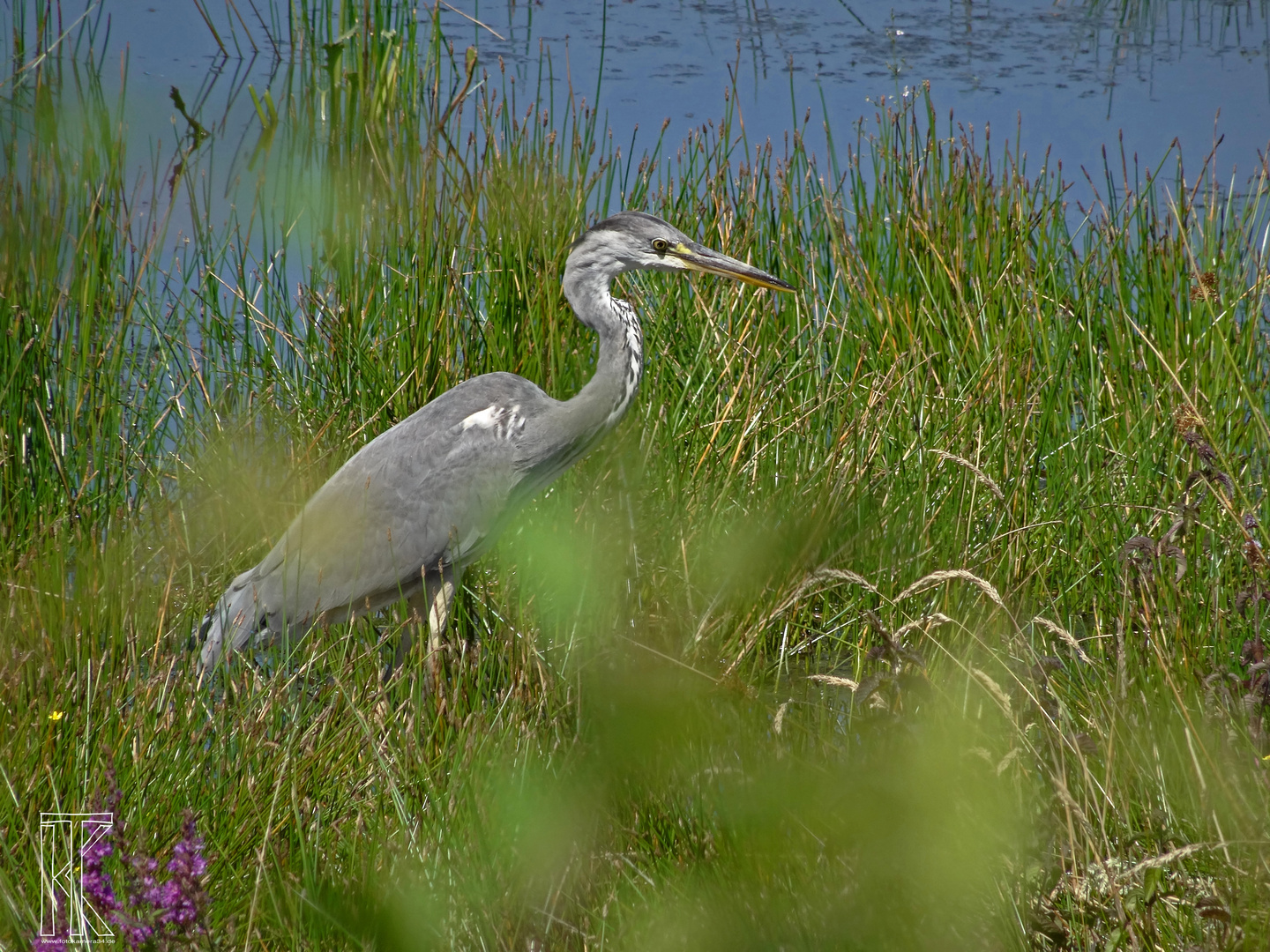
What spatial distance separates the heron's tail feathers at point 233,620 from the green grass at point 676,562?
0.09m

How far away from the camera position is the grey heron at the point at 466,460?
323 cm

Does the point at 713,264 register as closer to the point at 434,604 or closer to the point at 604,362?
the point at 604,362

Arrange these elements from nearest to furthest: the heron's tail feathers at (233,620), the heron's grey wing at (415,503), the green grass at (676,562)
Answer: the green grass at (676,562)
the heron's tail feathers at (233,620)
the heron's grey wing at (415,503)

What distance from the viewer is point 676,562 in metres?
3.39

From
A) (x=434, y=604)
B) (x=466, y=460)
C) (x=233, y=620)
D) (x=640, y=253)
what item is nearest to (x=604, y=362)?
(x=640, y=253)

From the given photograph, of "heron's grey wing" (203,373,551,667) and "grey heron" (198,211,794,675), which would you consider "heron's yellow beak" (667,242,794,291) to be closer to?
"grey heron" (198,211,794,675)

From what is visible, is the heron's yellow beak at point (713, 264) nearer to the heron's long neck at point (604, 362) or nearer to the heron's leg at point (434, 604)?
the heron's long neck at point (604, 362)

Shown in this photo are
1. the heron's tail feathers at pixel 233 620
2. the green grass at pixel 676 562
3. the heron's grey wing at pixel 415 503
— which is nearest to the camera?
the green grass at pixel 676 562

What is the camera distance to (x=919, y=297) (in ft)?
14.7

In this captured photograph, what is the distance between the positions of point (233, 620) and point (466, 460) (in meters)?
0.71

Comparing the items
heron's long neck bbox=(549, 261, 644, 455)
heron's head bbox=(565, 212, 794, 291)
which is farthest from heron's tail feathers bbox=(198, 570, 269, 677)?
heron's head bbox=(565, 212, 794, 291)

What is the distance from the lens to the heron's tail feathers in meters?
3.03

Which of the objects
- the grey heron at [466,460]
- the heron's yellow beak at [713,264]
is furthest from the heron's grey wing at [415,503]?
the heron's yellow beak at [713,264]

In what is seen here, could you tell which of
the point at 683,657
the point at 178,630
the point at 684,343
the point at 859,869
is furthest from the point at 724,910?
the point at 684,343
